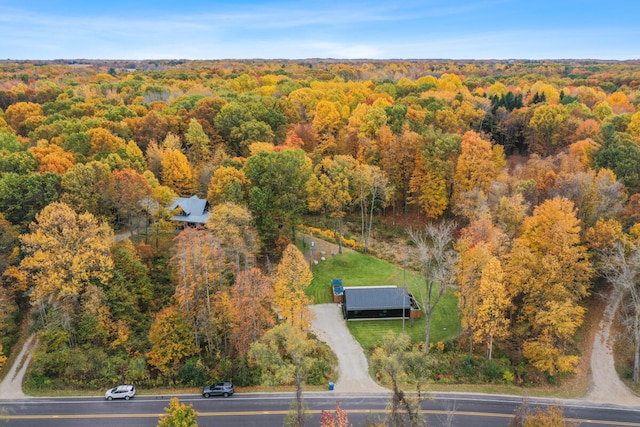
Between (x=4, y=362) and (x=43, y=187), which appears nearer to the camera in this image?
(x=4, y=362)

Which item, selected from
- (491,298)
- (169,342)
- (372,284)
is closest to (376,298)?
(372,284)

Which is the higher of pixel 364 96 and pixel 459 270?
pixel 364 96

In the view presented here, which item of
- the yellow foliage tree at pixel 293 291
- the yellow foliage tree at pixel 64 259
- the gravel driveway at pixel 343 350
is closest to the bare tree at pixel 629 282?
the gravel driveway at pixel 343 350

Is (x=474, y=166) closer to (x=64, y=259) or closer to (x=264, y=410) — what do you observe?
(x=264, y=410)

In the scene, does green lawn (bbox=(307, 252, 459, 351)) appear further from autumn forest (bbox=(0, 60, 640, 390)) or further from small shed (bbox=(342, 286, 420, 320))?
autumn forest (bbox=(0, 60, 640, 390))

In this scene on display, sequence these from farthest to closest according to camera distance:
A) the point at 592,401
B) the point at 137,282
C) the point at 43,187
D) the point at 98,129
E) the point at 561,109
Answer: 1. the point at 561,109
2. the point at 98,129
3. the point at 43,187
4. the point at 137,282
5. the point at 592,401

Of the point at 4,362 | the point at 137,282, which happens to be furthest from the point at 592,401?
the point at 4,362

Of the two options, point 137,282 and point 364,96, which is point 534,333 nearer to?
point 137,282
